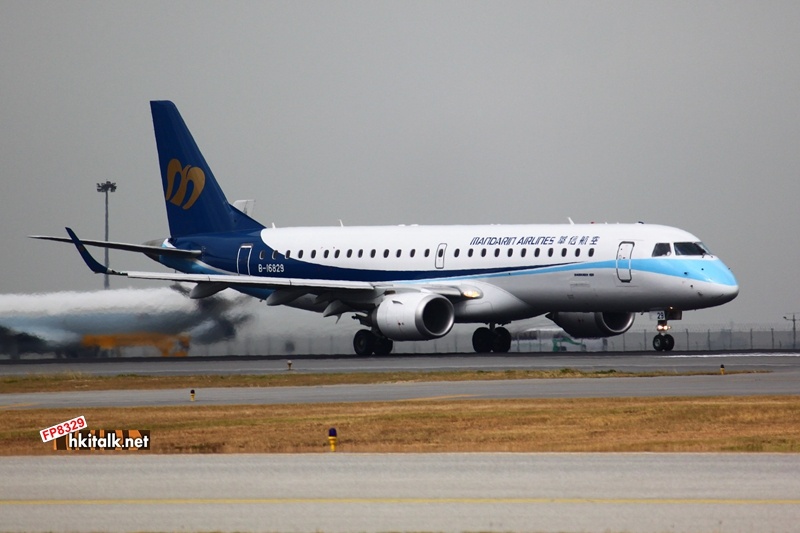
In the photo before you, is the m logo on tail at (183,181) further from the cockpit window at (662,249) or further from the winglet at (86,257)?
the cockpit window at (662,249)

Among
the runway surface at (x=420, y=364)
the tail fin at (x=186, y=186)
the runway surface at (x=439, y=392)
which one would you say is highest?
the tail fin at (x=186, y=186)

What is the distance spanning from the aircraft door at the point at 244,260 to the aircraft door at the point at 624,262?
59.1 ft

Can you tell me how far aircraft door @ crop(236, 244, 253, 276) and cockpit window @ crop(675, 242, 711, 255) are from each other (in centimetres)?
1996

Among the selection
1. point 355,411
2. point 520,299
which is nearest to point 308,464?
point 355,411

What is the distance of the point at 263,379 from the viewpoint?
42969mm

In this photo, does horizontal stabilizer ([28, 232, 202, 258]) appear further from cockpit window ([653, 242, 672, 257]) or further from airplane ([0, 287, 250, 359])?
cockpit window ([653, 242, 672, 257])

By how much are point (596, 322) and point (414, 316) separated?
26.4 feet

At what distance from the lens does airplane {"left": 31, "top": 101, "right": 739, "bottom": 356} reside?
52531 mm

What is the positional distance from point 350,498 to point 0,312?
143 ft

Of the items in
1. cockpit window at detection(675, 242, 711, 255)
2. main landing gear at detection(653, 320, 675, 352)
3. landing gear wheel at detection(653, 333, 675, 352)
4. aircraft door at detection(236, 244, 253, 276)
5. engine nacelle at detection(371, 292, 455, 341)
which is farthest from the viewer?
aircraft door at detection(236, 244, 253, 276)

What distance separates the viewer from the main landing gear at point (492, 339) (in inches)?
2365

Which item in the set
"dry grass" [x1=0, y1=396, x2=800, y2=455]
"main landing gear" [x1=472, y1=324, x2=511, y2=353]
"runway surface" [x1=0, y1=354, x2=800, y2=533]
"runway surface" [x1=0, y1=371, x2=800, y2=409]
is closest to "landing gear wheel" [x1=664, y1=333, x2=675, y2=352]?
"main landing gear" [x1=472, y1=324, x2=511, y2=353]

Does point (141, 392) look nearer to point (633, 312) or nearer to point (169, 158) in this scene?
point (633, 312)

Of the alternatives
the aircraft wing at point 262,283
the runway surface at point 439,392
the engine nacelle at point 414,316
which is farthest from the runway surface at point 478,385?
the aircraft wing at point 262,283
